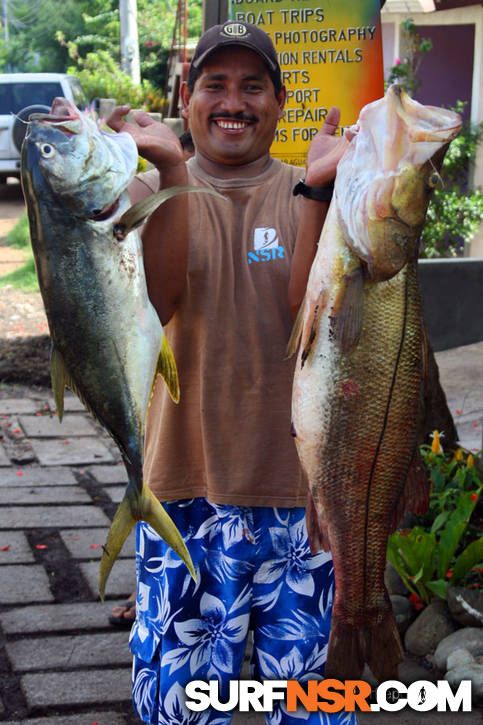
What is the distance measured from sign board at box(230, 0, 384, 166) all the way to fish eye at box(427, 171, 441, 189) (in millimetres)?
2356

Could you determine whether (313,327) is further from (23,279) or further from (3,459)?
(23,279)

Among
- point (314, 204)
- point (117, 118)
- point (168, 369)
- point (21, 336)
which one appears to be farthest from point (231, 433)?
point (21, 336)

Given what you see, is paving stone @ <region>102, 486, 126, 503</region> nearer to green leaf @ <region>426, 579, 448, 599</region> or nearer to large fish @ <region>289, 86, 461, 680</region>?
green leaf @ <region>426, 579, 448, 599</region>

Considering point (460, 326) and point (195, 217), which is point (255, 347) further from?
point (460, 326)

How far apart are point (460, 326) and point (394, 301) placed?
→ 6.35 m

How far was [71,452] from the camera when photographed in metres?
6.40

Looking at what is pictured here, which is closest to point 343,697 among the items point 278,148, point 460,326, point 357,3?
point 278,148

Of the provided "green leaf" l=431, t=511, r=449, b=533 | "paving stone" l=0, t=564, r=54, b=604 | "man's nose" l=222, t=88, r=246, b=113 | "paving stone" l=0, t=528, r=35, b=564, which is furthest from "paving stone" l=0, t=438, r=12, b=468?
"man's nose" l=222, t=88, r=246, b=113

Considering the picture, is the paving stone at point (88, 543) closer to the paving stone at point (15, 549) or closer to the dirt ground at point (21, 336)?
the paving stone at point (15, 549)

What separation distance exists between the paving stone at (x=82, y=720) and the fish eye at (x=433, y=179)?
2460mm

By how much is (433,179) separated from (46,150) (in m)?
0.79

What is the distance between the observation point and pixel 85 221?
1.97m

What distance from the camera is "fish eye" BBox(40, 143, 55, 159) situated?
6.29 ft

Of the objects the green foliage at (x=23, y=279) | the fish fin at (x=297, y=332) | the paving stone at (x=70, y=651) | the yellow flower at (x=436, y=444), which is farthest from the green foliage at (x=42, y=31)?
the fish fin at (x=297, y=332)
